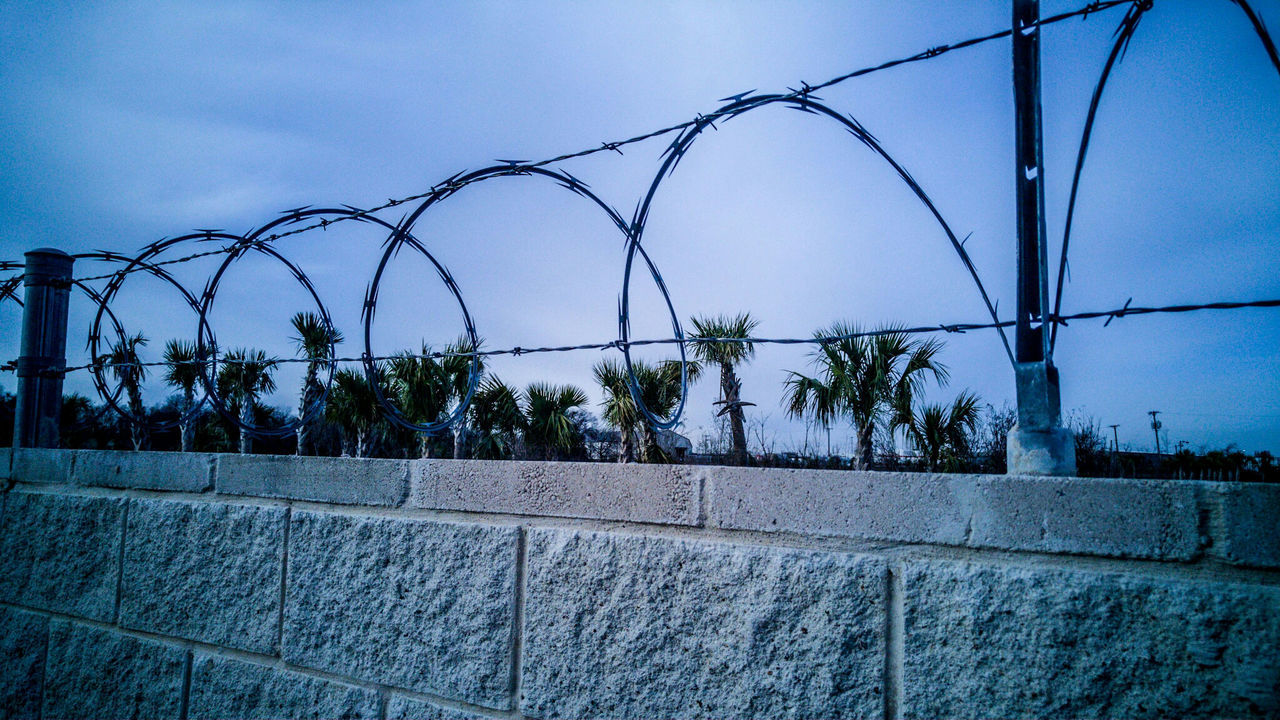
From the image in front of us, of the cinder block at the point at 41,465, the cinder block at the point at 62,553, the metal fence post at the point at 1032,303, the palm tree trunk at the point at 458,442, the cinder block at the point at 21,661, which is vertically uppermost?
the metal fence post at the point at 1032,303

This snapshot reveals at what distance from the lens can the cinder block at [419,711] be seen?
2.14 metres

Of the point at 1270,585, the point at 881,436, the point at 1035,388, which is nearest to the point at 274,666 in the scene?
the point at 1035,388

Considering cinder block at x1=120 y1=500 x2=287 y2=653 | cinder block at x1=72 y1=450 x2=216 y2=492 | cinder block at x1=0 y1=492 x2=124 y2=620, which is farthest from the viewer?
cinder block at x1=0 y1=492 x2=124 y2=620

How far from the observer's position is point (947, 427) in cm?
1050

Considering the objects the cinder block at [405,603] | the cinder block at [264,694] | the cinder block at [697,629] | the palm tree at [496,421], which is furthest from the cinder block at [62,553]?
the palm tree at [496,421]

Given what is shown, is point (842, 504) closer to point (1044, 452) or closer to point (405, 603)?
point (1044, 452)

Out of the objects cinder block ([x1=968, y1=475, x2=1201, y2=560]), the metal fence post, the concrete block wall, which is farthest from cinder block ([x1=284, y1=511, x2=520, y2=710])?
the metal fence post

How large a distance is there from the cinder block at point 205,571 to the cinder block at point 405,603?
13 centimetres

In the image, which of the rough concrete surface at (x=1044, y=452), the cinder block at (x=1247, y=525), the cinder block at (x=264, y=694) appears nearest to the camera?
the cinder block at (x=1247, y=525)

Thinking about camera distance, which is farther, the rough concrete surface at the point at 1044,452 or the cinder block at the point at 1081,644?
the rough concrete surface at the point at 1044,452

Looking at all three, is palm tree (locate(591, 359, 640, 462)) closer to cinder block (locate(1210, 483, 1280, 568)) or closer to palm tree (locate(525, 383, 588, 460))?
palm tree (locate(525, 383, 588, 460))

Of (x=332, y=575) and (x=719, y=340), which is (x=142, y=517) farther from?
(x=719, y=340)

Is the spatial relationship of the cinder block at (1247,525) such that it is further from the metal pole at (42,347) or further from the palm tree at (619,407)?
the palm tree at (619,407)

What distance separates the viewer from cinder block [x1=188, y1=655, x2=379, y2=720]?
7.71 feet
